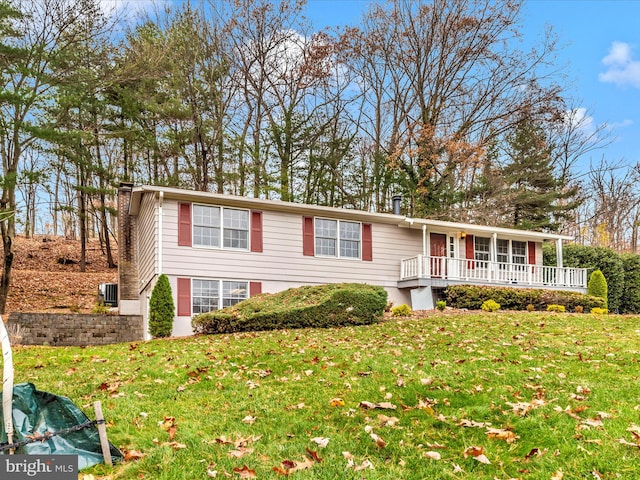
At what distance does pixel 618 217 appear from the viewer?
30.0 m

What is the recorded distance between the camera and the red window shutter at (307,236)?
15.6 metres

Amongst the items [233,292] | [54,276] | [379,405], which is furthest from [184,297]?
[54,276]

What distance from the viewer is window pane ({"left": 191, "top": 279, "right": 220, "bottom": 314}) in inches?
542

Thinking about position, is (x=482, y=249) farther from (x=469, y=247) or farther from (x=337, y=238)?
(x=337, y=238)

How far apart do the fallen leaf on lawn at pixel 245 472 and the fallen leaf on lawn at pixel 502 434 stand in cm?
197

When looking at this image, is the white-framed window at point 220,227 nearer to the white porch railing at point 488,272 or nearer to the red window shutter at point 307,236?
the red window shutter at point 307,236

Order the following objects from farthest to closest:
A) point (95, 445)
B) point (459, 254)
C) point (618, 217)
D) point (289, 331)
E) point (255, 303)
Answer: point (618, 217) < point (459, 254) < point (255, 303) < point (289, 331) < point (95, 445)

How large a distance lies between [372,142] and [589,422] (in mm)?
22974

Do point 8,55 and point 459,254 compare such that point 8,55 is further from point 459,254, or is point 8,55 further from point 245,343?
point 459,254

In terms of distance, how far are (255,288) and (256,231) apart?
1670 mm

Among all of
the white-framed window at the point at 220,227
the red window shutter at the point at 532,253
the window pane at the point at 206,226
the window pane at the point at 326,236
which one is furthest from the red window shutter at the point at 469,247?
the window pane at the point at 206,226

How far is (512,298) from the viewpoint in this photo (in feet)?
53.0

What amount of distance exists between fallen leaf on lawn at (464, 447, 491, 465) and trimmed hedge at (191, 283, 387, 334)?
766cm

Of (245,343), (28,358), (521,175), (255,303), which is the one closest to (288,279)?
(255,303)
